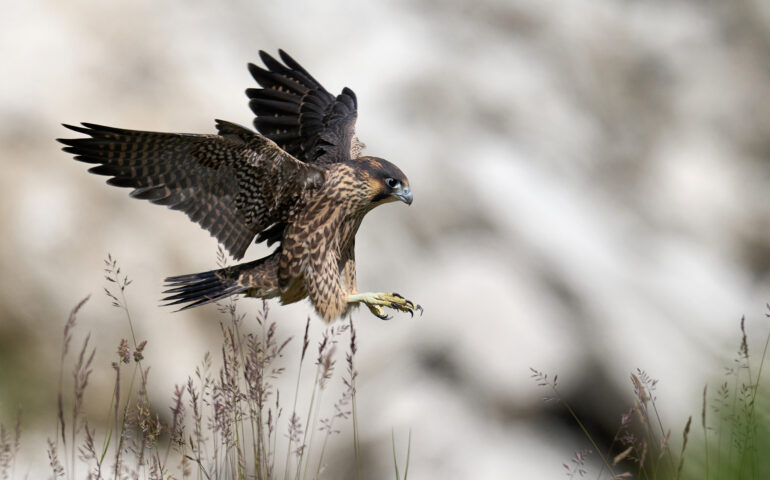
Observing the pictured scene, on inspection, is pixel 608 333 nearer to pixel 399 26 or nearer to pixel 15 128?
pixel 399 26

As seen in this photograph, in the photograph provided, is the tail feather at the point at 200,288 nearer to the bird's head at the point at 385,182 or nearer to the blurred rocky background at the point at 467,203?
the bird's head at the point at 385,182

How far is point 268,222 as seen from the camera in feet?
13.1

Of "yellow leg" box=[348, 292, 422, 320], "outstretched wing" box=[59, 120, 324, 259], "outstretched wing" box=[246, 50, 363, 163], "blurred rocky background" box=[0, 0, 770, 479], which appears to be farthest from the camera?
"blurred rocky background" box=[0, 0, 770, 479]

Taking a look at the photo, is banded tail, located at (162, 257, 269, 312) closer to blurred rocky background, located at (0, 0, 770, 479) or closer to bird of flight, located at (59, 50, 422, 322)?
bird of flight, located at (59, 50, 422, 322)

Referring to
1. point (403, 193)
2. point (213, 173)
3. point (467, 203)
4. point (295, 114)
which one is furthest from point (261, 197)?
point (467, 203)

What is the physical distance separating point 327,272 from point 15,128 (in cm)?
288

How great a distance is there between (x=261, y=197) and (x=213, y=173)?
29 cm

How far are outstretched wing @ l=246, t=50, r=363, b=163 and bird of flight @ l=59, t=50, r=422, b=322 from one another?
0.12 metres

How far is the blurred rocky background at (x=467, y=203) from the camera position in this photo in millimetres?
4977

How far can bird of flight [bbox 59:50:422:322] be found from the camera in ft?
11.3

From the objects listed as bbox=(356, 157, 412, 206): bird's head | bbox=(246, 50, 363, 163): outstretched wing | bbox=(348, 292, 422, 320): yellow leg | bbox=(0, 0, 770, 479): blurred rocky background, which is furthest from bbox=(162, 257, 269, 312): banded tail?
bbox=(0, 0, 770, 479): blurred rocky background

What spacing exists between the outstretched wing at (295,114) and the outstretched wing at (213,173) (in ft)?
2.25

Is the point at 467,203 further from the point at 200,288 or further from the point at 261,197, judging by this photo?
the point at 200,288

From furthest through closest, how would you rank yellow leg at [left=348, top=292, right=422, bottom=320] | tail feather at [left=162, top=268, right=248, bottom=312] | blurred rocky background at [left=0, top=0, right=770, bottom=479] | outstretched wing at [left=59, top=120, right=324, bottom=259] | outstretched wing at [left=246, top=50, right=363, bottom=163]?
1. blurred rocky background at [left=0, top=0, right=770, bottom=479]
2. outstretched wing at [left=246, top=50, right=363, bottom=163]
3. yellow leg at [left=348, top=292, right=422, bottom=320]
4. tail feather at [left=162, top=268, right=248, bottom=312]
5. outstretched wing at [left=59, top=120, right=324, bottom=259]
